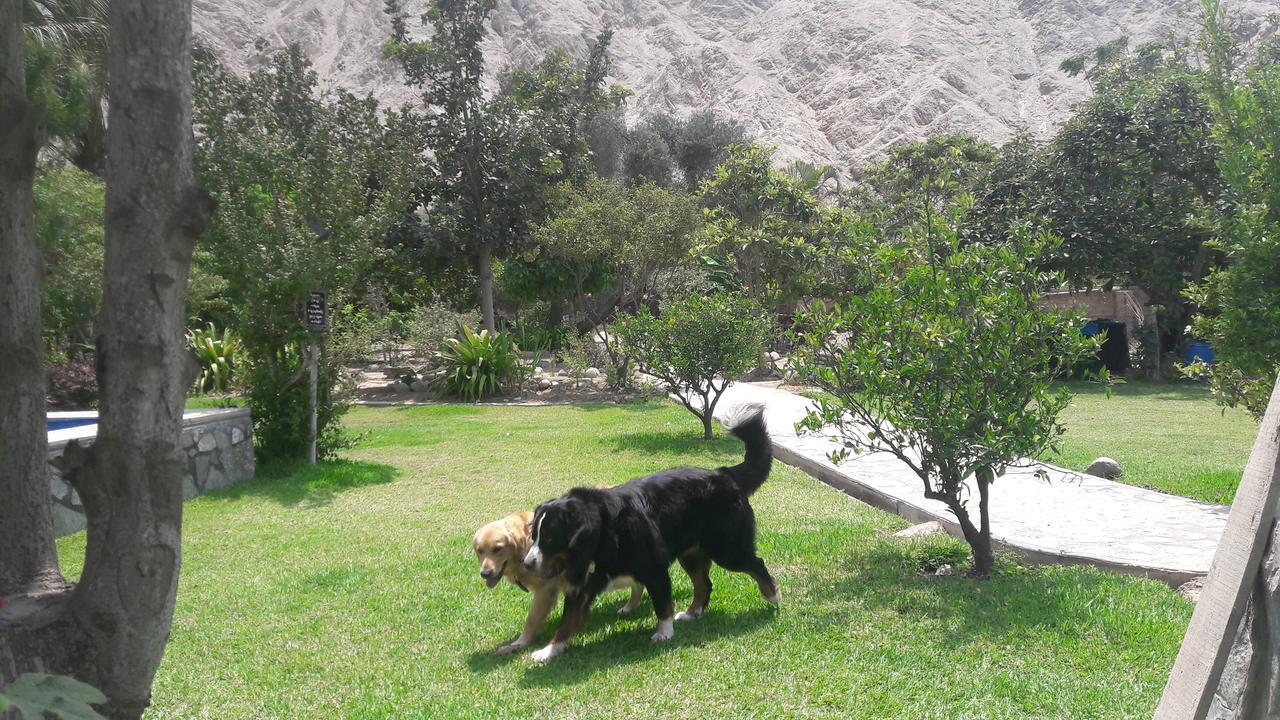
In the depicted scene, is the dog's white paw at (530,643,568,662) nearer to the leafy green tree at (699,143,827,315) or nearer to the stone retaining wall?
the stone retaining wall

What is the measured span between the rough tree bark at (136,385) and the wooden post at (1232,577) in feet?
8.72

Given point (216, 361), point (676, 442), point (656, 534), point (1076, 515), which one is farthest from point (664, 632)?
point (216, 361)

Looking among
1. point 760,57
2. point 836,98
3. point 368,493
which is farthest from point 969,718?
point 760,57

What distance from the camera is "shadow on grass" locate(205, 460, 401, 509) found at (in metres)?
9.63

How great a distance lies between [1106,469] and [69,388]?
1705cm

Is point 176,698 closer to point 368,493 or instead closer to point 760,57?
point 368,493

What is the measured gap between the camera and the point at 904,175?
34.4 meters

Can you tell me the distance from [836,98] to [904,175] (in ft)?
145

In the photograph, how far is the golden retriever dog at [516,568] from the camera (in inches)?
183

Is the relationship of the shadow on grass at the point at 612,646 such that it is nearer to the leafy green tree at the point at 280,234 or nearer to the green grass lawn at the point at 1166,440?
the green grass lawn at the point at 1166,440

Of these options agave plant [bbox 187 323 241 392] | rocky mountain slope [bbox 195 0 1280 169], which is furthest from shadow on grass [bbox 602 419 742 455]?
rocky mountain slope [bbox 195 0 1280 169]

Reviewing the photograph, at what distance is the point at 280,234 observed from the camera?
417 inches

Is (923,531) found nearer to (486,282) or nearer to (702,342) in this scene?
(702,342)

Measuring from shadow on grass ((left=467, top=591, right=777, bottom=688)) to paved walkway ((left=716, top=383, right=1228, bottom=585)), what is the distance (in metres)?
1.57
